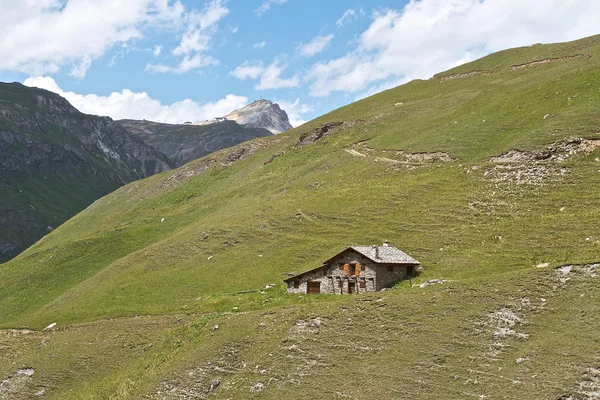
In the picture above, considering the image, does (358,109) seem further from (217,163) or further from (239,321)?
(239,321)

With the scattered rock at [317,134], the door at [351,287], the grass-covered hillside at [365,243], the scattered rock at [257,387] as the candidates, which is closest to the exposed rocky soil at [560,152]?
the grass-covered hillside at [365,243]

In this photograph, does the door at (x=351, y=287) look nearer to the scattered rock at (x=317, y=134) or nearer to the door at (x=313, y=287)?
the door at (x=313, y=287)

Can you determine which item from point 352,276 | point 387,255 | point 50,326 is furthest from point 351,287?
point 50,326

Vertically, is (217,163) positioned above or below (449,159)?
above

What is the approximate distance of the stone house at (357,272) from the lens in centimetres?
4753

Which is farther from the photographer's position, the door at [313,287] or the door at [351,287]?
the door at [313,287]

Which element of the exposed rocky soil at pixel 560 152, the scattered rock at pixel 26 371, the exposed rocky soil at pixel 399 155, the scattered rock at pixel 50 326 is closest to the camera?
the scattered rock at pixel 26 371

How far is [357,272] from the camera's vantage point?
48.1 m

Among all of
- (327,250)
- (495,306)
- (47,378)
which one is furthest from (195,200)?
(495,306)

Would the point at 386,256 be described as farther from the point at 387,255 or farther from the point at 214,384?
the point at 214,384

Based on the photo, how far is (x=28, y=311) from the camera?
64.9 m

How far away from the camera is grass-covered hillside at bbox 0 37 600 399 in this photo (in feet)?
101

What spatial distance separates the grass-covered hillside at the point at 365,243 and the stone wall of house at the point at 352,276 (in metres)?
2.28

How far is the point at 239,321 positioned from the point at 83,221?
94.7 metres
